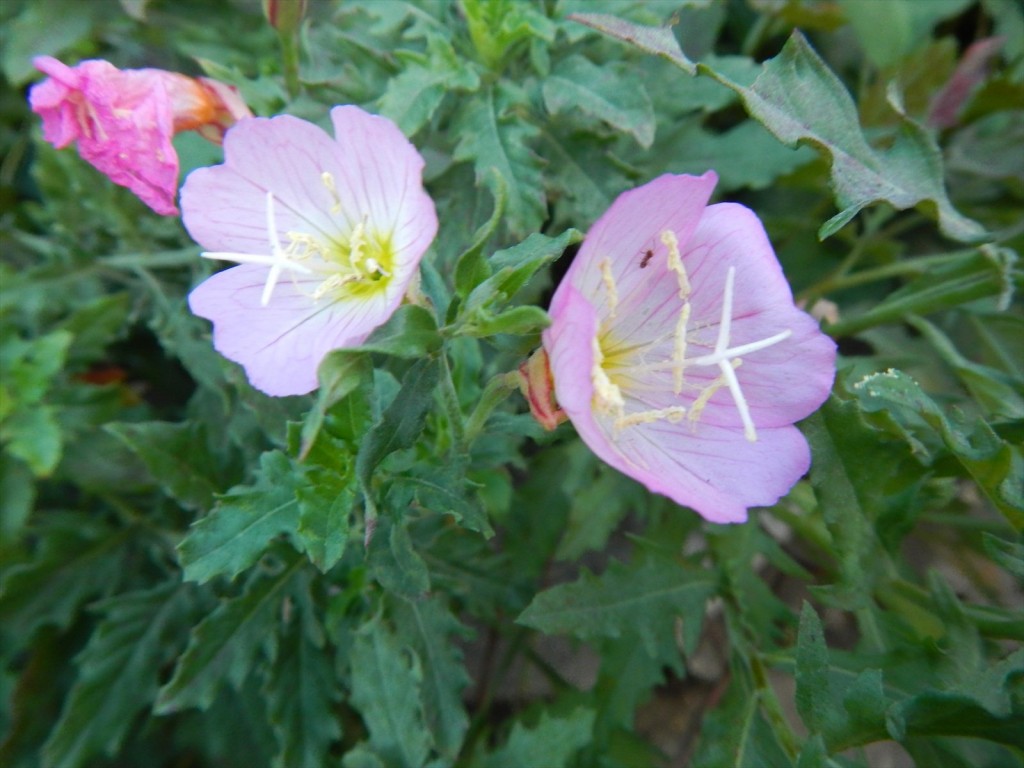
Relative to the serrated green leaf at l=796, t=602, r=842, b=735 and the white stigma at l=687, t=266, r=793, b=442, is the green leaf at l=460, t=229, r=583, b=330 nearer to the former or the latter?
the white stigma at l=687, t=266, r=793, b=442

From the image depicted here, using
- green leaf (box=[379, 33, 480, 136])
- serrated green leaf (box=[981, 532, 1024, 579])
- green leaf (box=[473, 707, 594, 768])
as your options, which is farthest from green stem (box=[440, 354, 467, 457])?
serrated green leaf (box=[981, 532, 1024, 579])

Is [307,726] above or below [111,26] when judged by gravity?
below

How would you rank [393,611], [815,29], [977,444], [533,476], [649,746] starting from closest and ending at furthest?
[977,444] → [393,611] → [649,746] → [533,476] → [815,29]

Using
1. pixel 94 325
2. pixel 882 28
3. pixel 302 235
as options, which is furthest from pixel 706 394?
pixel 94 325

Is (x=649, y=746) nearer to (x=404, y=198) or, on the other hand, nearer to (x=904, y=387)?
(x=904, y=387)

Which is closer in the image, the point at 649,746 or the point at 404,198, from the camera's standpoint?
the point at 404,198

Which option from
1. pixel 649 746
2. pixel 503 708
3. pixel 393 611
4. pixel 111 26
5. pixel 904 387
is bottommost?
pixel 503 708

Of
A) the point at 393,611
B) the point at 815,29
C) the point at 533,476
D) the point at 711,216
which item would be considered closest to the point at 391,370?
the point at 393,611

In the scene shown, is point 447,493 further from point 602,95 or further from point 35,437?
point 35,437
